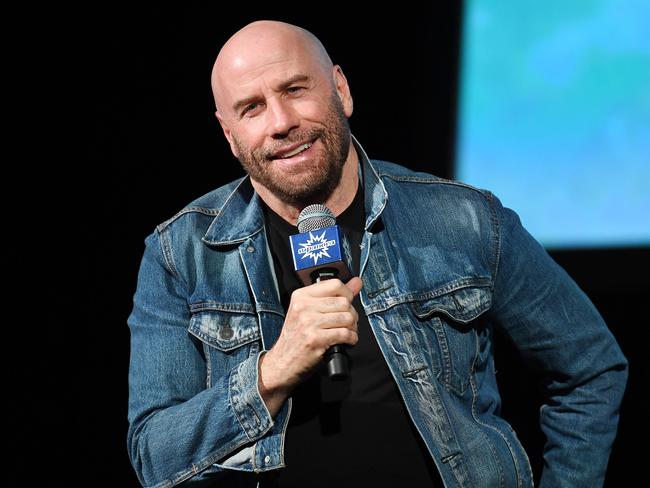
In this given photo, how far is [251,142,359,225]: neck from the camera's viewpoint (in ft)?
6.44

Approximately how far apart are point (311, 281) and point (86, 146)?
1.70 metres

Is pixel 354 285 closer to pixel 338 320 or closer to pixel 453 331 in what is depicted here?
pixel 338 320

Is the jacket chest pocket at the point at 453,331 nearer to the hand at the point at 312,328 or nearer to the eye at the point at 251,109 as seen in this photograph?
the hand at the point at 312,328

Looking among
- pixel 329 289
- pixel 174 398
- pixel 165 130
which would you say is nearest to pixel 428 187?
pixel 329 289

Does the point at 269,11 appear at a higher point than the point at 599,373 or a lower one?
higher

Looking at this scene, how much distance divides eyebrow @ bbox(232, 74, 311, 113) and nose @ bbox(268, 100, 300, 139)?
4 centimetres

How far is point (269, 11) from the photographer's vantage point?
3035 millimetres

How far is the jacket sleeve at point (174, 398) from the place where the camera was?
167 centimetres

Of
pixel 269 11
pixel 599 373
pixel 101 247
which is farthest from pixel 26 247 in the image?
pixel 599 373

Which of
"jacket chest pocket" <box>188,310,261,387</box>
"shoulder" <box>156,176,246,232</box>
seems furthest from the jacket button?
"shoulder" <box>156,176,246,232</box>

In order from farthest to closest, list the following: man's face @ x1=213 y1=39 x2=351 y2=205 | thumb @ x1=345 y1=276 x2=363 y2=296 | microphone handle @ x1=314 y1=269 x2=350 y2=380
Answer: man's face @ x1=213 y1=39 x2=351 y2=205, thumb @ x1=345 y1=276 x2=363 y2=296, microphone handle @ x1=314 y1=269 x2=350 y2=380

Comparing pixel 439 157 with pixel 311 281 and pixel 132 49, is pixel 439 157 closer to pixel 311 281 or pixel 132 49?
pixel 132 49

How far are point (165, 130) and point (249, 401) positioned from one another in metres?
1.67

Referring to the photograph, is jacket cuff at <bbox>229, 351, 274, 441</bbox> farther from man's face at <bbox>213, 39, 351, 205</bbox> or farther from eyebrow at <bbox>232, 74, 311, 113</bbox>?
eyebrow at <bbox>232, 74, 311, 113</bbox>
